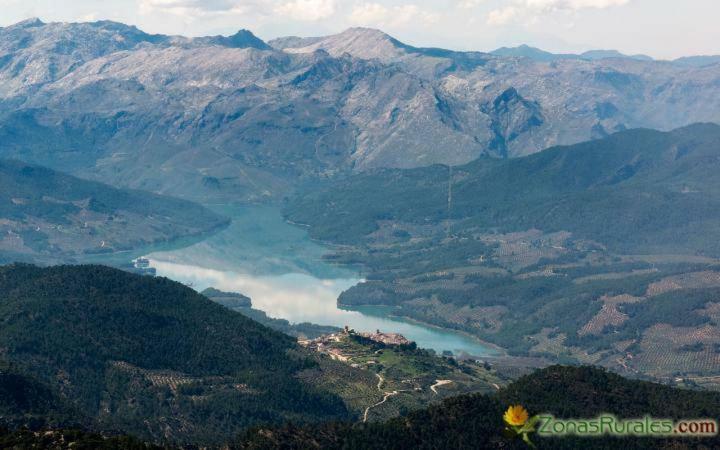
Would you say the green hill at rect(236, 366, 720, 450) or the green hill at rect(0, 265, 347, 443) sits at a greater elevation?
the green hill at rect(236, 366, 720, 450)

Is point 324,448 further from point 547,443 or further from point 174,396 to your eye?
point 174,396

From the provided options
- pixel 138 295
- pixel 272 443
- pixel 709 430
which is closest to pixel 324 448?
pixel 272 443

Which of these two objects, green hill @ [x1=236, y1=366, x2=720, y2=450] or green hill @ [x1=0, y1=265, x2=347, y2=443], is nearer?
green hill @ [x1=236, y1=366, x2=720, y2=450]

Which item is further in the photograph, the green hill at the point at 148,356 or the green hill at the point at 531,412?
the green hill at the point at 148,356

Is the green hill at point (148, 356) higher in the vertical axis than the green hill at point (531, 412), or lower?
lower
